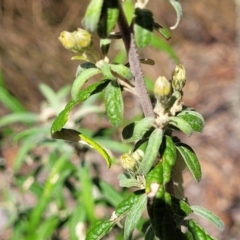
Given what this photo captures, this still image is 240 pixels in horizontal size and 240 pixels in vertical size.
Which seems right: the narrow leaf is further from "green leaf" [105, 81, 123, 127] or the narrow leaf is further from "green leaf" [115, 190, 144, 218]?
"green leaf" [105, 81, 123, 127]

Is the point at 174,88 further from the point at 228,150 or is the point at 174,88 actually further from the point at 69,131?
the point at 228,150

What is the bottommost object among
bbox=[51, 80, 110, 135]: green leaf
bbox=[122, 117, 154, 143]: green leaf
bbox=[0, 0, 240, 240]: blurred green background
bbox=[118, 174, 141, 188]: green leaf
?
bbox=[0, 0, 240, 240]: blurred green background

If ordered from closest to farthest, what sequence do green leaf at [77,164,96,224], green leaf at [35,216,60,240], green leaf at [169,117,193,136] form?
green leaf at [169,117,193,136], green leaf at [77,164,96,224], green leaf at [35,216,60,240]

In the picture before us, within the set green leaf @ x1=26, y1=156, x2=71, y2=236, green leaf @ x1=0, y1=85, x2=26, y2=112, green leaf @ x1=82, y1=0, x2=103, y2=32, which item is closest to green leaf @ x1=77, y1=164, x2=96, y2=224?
green leaf @ x1=26, y1=156, x2=71, y2=236

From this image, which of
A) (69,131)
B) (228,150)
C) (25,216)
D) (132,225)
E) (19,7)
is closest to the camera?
(132,225)

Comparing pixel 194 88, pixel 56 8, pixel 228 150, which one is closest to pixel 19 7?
pixel 56 8

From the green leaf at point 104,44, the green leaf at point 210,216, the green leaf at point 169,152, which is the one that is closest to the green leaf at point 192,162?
the green leaf at point 169,152
